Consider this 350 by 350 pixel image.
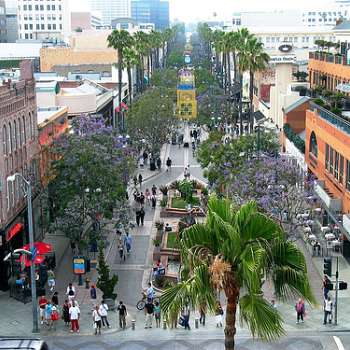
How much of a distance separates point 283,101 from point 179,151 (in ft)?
58.2

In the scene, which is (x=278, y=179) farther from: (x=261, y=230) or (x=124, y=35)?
(x=124, y=35)

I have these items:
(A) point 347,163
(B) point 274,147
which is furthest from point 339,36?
(A) point 347,163

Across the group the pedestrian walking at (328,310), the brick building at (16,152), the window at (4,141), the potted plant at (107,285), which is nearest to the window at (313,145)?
the brick building at (16,152)

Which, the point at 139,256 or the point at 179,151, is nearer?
→ the point at 139,256

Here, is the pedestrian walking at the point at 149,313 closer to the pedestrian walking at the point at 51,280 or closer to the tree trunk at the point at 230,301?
the pedestrian walking at the point at 51,280

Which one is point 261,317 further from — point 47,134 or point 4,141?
point 47,134

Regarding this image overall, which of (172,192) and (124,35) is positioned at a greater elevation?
(124,35)

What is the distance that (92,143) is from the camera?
44656mm

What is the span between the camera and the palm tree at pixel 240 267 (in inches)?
671

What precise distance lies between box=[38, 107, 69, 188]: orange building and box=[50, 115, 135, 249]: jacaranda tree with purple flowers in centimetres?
141

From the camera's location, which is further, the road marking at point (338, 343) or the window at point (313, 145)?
the window at point (313, 145)

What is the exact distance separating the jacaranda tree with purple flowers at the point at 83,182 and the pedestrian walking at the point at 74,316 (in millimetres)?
8135

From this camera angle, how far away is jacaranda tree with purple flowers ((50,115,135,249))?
39.8 meters

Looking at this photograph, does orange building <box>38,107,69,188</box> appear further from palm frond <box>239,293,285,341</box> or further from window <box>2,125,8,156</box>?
palm frond <box>239,293,285,341</box>
